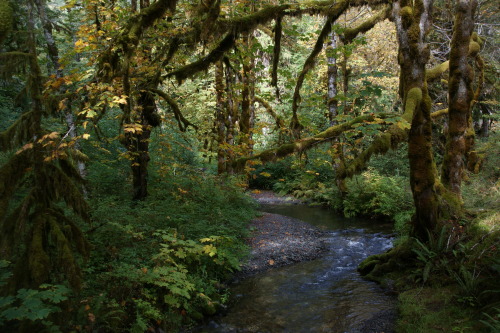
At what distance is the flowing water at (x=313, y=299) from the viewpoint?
5.72 m

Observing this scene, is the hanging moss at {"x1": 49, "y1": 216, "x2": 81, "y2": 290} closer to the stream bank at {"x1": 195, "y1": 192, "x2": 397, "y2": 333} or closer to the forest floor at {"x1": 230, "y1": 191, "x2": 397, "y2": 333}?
the stream bank at {"x1": 195, "y1": 192, "x2": 397, "y2": 333}

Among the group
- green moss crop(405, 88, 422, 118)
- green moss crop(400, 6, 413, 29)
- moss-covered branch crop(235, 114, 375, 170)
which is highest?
green moss crop(400, 6, 413, 29)

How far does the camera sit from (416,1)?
6.21 meters

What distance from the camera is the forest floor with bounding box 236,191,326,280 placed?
8836 mm

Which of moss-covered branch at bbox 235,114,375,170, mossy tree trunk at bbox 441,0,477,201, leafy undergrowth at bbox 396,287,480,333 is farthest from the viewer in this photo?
mossy tree trunk at bbox 441,0,477,201

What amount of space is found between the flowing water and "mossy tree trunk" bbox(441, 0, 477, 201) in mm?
3267

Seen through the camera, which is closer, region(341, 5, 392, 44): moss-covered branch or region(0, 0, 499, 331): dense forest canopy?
region(0, 0, 499, 331): dense forest canopy

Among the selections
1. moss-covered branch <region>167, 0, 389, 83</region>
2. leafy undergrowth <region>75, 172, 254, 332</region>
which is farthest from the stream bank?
moss-covered branch <region>167, 0, 389, 83</region>

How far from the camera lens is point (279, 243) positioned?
10.4 m

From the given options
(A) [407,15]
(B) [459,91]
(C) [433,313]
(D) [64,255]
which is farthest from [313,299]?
(A) [407,15]

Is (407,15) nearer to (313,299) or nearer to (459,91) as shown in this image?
(459,91)

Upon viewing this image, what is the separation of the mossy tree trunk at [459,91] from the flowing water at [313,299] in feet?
10.7

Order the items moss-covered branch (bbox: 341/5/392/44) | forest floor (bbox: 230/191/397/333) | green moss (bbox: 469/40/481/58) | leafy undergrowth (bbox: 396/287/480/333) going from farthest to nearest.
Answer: green moss (bbox: 469/40/481/58), moss-covered branch (bbox: 341/5/392/44), forest floor (bbox: 230/191/397/333), leafy undergrowth (bbox: 396/287/480/333)

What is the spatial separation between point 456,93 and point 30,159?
8.34m
